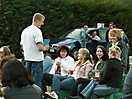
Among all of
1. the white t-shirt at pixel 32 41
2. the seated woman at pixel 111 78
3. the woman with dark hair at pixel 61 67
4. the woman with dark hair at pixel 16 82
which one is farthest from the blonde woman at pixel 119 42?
the woman with dark hair at pixel 16 82

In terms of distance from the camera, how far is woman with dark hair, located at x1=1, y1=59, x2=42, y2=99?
5.71m

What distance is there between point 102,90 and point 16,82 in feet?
10.5

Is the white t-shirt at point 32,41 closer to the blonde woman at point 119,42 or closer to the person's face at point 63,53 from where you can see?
the person's face at point 63,53

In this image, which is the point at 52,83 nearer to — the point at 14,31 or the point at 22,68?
the point at 22,68

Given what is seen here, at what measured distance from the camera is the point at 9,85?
576 cm

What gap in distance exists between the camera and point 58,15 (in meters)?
23.6

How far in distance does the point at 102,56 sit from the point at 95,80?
76 centimetres

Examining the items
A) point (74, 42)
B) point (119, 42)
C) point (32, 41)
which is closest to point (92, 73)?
point (119, 42)

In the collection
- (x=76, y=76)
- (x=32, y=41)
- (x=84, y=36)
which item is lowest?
(x=76, y=76)

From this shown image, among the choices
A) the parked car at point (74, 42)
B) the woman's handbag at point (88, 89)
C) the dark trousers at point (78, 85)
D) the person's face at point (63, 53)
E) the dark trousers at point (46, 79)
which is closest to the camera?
the woman's handbag at point (88, 89)

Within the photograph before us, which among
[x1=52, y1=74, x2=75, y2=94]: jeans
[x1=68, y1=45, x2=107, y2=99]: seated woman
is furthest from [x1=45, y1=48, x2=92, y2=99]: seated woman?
[x1=68, y1=45, x2=107, y2=99]: seated woman

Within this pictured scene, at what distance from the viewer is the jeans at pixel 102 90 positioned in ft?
28.1

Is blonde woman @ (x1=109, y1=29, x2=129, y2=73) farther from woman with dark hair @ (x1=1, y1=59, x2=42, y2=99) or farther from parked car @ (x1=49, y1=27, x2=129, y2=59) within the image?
parked car @ (x1=49, y1=27, x2=129, y2=59)

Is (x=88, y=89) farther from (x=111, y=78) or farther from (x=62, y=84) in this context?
(x=62, y=84)
